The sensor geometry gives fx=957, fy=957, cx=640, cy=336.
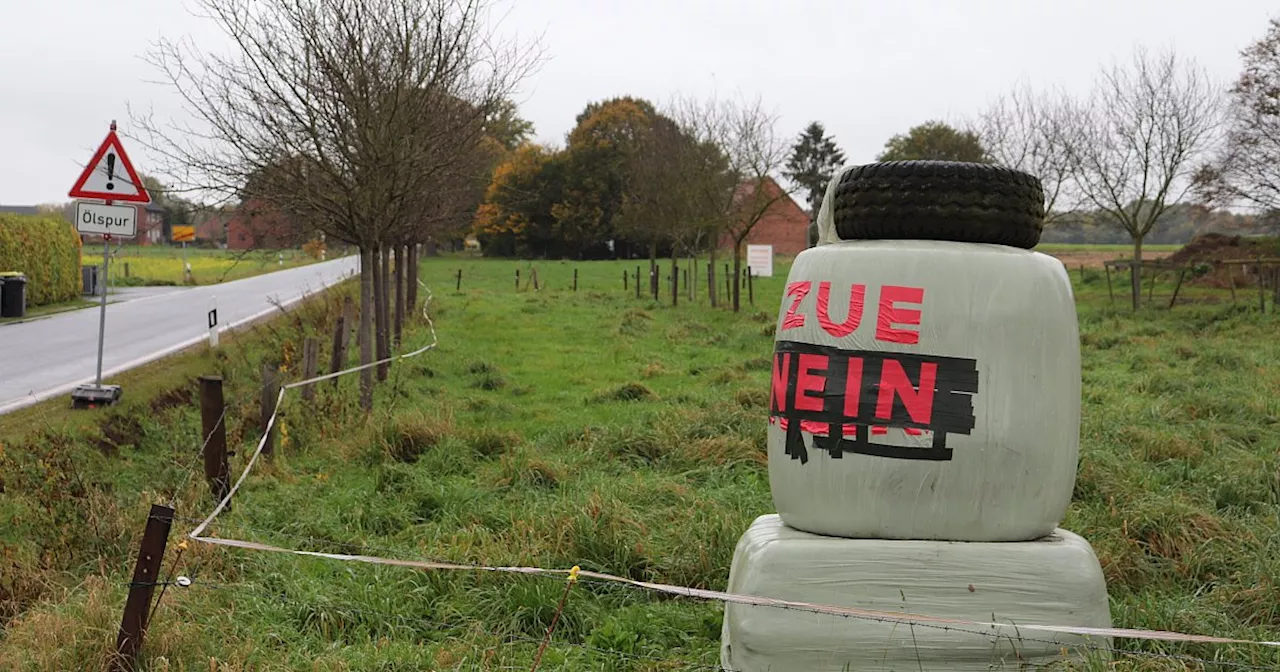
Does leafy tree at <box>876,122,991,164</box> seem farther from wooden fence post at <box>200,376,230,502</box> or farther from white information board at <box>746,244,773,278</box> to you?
wooden fence post at <box>200,376,230,502</box>

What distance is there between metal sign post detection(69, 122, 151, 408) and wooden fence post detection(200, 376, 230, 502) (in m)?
4.61

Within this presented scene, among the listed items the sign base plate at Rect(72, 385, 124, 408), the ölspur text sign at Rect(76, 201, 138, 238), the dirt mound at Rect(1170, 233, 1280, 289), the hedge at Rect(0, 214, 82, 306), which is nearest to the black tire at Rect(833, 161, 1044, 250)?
the sign base plate at Rect(72, 385, 124, 408)

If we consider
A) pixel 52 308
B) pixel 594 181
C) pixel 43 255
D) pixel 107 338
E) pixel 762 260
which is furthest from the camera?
pixel 594 181

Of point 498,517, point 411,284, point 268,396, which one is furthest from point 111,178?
point 411,284

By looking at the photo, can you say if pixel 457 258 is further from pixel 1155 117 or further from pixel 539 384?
pixel 539 384

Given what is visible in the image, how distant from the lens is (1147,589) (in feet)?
14.1

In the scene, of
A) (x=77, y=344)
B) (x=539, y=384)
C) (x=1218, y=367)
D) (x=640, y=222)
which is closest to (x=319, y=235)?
(x=539, y=384)

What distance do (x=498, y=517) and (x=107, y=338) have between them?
12.8m

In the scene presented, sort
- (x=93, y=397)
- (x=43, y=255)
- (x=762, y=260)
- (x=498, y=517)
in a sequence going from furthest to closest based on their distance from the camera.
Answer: (x=762, y=260) < (x=43, y=255) < (x=93, y=397) < (x=498, y=517)

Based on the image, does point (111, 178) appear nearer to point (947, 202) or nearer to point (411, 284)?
point (947, 202)

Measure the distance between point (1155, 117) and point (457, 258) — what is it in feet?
140

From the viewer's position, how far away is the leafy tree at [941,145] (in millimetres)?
33594

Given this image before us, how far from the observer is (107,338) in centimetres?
1548

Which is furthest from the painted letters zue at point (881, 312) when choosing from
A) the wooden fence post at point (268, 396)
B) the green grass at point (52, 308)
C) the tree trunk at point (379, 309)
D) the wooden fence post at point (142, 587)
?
the green grass at point (52, 308)
